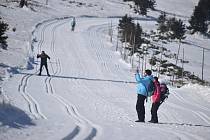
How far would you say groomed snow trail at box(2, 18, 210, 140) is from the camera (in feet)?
29.8

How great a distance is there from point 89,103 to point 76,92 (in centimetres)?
257

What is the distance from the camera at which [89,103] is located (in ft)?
51.1

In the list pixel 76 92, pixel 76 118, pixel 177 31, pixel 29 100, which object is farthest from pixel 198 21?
pixel 76 118

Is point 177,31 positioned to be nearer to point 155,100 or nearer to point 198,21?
point 198,21

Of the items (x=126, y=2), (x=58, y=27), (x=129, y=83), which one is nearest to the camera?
(x=129, y=83)

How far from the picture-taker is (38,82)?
19.5 m

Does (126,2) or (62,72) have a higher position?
(126,2)

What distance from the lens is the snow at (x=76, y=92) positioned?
9.00 m

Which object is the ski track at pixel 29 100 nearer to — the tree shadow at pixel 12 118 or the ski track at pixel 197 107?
the tree shadow at pixel 12 118

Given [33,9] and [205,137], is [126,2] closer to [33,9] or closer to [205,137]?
[33,9]

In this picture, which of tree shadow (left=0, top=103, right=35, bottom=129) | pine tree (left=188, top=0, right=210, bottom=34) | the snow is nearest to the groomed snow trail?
the snow

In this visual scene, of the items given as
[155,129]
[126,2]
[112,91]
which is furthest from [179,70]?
[126,2]

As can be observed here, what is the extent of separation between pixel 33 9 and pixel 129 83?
35.1 metres

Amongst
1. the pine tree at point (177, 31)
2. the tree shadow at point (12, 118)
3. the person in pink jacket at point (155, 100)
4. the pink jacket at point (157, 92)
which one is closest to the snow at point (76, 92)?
the tree shadow at point (12, 118)
